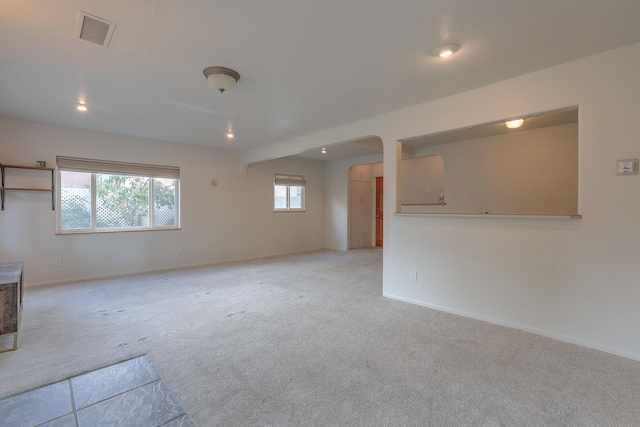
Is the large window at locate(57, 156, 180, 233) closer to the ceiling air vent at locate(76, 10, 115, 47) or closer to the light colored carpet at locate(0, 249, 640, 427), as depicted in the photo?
the light colored carpet at locate(0, 249, 640, 427)

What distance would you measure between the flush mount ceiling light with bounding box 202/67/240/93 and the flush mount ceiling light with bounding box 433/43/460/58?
1.68 m

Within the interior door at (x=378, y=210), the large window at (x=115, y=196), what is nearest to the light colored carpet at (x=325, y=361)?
the large window at (x=115, y=196)

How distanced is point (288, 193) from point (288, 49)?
5340 millimetres

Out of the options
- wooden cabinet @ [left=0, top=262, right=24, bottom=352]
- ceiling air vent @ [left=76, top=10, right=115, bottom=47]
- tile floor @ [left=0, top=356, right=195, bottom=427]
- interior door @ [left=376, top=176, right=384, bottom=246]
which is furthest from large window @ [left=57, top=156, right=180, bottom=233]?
interior door @ [left=376, top=176, right=384, bottom=246]

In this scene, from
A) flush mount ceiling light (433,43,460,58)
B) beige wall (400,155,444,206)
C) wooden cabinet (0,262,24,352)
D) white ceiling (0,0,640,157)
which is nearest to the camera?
white ceiling (0,0,640,157)

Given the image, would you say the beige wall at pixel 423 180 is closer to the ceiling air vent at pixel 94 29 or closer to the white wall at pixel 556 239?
the white wall at pixel 556 239

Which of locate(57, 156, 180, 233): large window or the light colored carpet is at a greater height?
locate(57, 156, 180, 233): large window

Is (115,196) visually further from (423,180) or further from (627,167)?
(627,167)

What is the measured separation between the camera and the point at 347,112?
12.1 feet

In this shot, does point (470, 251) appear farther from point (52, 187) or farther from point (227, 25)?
point (52, 187)

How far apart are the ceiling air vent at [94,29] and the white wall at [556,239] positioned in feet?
9.39

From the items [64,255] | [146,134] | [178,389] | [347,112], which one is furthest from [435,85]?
[64,255]

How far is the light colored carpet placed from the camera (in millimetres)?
1703

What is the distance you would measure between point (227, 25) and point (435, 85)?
1.96 m
